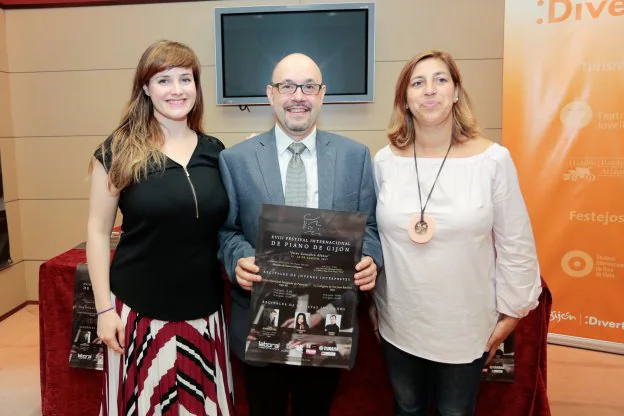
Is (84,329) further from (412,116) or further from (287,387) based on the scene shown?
(412,116)

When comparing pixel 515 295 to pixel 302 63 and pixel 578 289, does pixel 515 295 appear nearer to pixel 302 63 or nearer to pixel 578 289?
pixel 302 63

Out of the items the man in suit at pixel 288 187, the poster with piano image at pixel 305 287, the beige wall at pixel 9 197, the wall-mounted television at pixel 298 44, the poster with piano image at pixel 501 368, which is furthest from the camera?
the beige wall at pixel 9 197

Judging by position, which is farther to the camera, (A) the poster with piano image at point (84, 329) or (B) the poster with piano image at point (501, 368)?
(A) the poster with piano image at point (84, 329)

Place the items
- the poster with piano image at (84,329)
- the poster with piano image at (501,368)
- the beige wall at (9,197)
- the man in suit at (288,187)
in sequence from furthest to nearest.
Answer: the beige wall at (9,197), the poster with piano image at (84,329), the poster with piano image at (501,368), the man in suit at (288,187)

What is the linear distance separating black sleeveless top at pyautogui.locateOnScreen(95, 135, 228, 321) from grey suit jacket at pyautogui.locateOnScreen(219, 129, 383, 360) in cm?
6

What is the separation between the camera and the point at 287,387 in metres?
1.62

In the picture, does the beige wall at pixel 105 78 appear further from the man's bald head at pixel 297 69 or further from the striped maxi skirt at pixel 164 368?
the striped maxi skirt at pixel 164 368

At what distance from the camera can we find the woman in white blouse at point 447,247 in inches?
56.7

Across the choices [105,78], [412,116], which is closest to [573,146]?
[412,116]

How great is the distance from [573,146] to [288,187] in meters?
2.39

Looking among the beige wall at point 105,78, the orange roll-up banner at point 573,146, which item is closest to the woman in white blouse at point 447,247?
the orange roll-up banner at point 573,146

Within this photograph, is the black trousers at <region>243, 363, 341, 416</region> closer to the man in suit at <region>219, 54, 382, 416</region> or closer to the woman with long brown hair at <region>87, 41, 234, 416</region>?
the man in suit at <region>219, 54, 382, 416</region>

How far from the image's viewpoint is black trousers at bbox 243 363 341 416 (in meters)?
1.57

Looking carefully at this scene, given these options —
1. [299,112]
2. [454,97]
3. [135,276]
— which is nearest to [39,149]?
[135,276]
